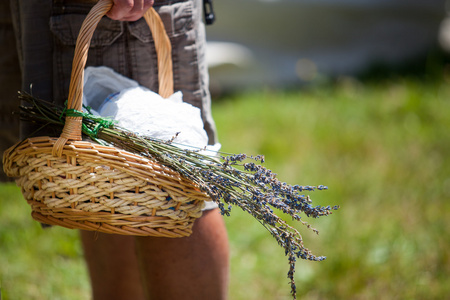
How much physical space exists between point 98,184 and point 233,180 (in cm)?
31

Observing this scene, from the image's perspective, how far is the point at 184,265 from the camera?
1.19 meters

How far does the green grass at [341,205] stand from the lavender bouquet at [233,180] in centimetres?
103

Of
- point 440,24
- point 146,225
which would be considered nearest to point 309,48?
point 440,24

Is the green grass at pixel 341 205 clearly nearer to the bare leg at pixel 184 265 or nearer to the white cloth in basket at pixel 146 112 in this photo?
the bare leg at pixel 184 265

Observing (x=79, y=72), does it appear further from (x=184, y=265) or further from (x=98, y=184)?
(x=184, y=265)

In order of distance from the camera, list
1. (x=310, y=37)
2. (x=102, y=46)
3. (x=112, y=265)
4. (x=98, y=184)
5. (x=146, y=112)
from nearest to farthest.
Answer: (x=98, y=184), (x=146, y=112), (x=102, y=46), (x=112, y=265), (x=310, y=37)

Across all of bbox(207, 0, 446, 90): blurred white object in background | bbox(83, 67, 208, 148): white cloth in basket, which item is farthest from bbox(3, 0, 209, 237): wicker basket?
bbox(207, 0, 446, 90): blurred white object in background

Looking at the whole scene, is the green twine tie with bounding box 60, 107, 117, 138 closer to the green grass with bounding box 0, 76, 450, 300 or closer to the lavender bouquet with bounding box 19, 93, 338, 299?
the lavender bouquet with bounding box 19, 93, 338, 299

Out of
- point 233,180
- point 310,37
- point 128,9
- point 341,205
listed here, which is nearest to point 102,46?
point 128,9

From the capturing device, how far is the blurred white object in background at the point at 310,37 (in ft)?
14.5

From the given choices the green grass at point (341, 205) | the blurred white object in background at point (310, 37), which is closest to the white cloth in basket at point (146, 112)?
the green grass at point (341, 205)

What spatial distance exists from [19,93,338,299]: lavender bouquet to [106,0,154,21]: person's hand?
25 centimetres

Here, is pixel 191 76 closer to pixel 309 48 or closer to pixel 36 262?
pixel 36 262

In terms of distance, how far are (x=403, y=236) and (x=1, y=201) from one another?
226 cm
